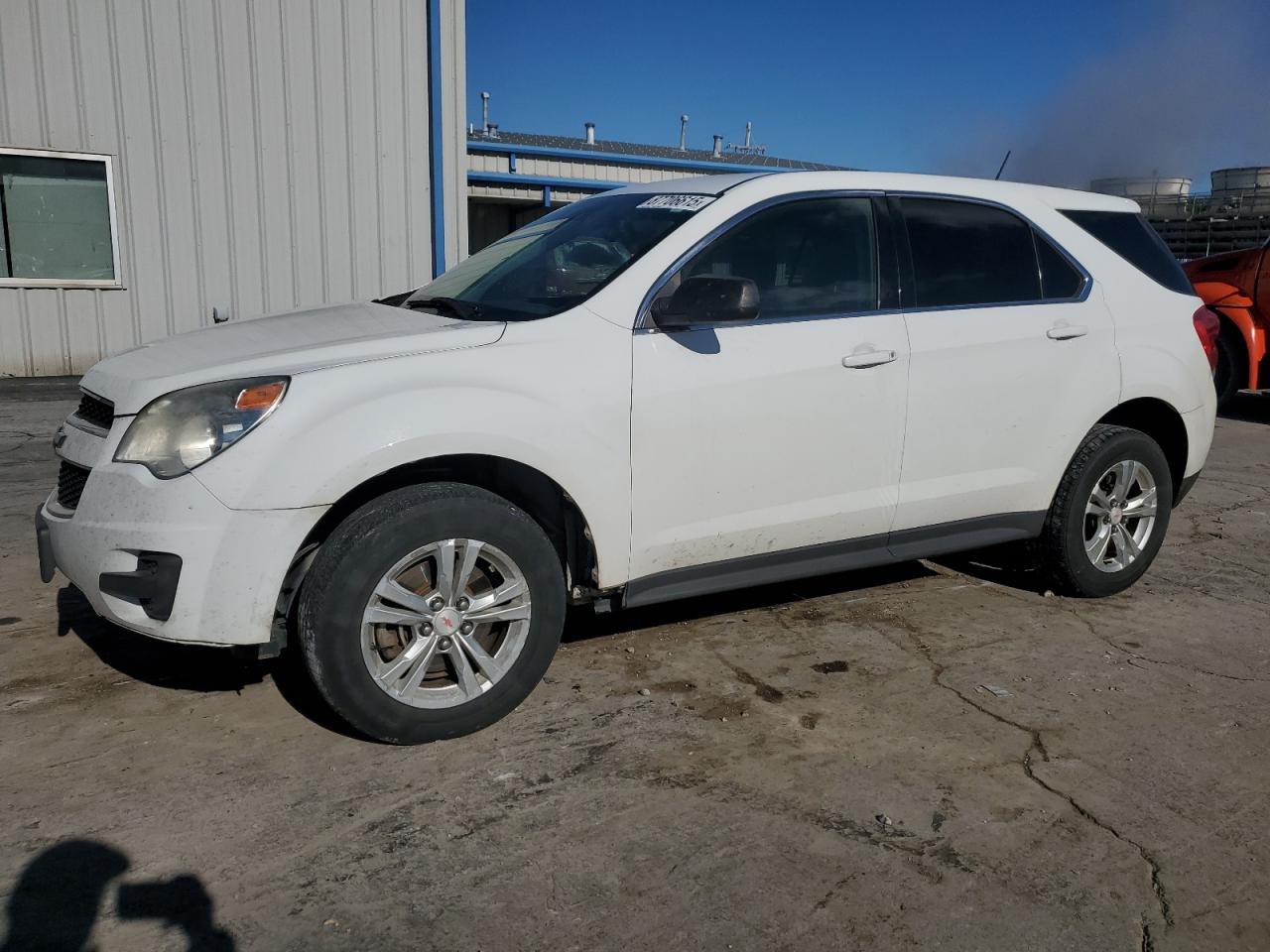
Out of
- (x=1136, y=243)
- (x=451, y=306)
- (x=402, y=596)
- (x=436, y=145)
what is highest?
(x=436, y=145)

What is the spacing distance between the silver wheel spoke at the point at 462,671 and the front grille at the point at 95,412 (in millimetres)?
1244

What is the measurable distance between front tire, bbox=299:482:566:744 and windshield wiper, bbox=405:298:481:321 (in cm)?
77

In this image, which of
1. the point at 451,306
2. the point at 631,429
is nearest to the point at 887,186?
the point at 631,429

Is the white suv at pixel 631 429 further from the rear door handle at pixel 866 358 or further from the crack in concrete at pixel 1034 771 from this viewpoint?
the crack in concrete at pixel 1034 771

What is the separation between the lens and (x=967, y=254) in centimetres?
434

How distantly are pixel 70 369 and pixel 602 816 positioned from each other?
10.4m

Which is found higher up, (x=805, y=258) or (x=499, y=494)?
(x=805, y=258)

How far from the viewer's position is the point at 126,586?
9.89 ft

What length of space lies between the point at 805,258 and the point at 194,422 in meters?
2.23

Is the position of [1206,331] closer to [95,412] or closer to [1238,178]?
[95,412]

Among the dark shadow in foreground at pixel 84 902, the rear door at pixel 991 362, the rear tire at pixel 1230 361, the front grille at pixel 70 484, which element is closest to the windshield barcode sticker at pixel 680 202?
the rear door at pixel 991 362

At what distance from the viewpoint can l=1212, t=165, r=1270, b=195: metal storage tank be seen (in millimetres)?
22594

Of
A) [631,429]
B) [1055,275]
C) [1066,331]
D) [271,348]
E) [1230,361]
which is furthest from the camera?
[1230,361]

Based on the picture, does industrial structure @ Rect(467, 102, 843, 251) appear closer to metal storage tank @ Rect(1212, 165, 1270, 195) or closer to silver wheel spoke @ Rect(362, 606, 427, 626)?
metal storage tank @ Rect(1212, 165, 1270, 195)
